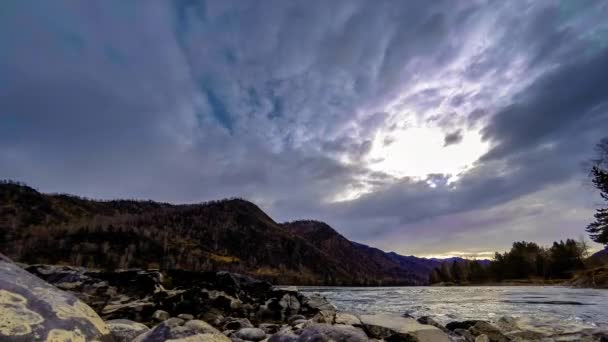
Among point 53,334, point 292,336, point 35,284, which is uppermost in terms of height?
point 35,284

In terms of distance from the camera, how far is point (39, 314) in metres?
4.30

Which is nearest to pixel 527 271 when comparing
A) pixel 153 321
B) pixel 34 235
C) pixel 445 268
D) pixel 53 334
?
pixel 445 268

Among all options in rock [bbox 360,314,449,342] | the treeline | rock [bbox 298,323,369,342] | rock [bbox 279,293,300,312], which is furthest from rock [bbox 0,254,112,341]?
the treeline

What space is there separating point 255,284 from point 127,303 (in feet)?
32.6

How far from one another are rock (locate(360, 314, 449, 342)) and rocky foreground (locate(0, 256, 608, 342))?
24 millimetres

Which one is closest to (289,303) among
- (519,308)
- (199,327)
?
(199,327)

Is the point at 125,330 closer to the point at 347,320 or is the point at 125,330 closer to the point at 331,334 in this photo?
the point at 331,334

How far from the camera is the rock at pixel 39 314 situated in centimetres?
398

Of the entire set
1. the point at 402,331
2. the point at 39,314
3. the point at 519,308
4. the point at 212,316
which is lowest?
the point at 519,308

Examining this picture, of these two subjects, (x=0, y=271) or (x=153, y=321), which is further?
(x=153, y=321)

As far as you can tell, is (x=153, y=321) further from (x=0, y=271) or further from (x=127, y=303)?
(x=0, y=271)

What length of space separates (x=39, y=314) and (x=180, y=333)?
6.73 feet

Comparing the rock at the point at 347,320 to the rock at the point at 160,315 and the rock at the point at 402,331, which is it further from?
the rock at the point at 160,315

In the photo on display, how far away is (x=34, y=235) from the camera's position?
6319 inches
